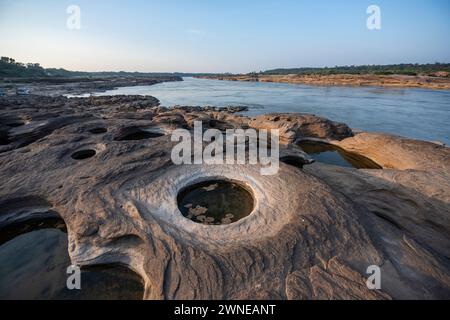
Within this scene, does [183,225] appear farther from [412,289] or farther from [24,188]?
[24,188]

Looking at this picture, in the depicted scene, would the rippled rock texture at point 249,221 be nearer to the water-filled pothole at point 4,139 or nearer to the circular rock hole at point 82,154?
the circular rock hole at point 82,154

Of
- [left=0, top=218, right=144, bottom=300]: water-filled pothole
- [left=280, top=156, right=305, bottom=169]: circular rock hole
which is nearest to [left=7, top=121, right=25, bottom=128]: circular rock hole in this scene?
[left=0, top=218, right=144, bottom=300]: water-filled pothole

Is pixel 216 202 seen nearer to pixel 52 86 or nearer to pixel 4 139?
pixel 4 139

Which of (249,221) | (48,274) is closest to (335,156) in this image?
(249,221)

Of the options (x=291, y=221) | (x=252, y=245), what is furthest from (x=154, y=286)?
(x=291, y=221)

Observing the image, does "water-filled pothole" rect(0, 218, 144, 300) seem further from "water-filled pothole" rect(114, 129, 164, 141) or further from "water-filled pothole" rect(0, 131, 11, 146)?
"water-filled pothole" rect(0, 131, 11, 146)
